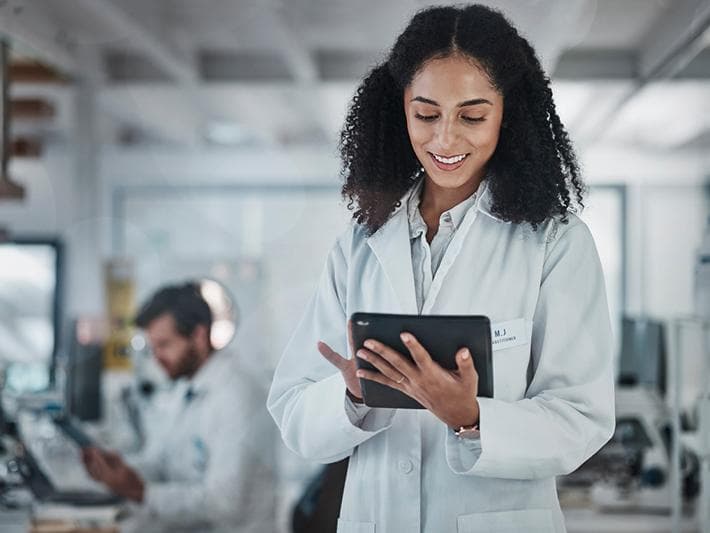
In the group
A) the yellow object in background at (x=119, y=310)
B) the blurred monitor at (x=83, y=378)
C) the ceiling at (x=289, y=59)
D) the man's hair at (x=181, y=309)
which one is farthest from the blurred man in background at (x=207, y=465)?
the yellow object in background at (x=119, y=310)

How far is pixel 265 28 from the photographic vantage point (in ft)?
16.5

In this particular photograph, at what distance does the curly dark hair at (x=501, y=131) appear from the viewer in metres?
1.31

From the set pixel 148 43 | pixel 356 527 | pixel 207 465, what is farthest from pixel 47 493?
pixel 148 43

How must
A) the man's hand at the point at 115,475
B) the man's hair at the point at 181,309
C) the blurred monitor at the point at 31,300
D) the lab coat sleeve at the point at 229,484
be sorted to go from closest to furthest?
1. the lab coat sleeve at the point at 229,484
2. the man's hand at the point at 115,475
3. the man's hair at the point at 181,309
4. the blurred monitor at the point at 31,300

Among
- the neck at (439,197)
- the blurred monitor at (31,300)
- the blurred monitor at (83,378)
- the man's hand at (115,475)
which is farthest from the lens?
the blurred monitor at (31,300)

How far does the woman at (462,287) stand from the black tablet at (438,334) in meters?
0.05

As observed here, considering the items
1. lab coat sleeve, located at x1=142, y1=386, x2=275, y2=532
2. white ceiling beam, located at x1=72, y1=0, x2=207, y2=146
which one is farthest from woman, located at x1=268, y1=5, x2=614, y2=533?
white ceiling beam, located at x1=72, y1=0, x2=207, y2=146

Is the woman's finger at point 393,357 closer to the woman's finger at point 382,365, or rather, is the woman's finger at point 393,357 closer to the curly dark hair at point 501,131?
the woman's finger at point 382,365

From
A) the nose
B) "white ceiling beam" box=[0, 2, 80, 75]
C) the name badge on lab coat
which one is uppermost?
"white ceiling beam" box=[0, 2, 80, 75]

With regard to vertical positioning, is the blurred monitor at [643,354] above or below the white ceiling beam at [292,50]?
below

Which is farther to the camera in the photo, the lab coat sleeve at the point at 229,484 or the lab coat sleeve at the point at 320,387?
the lab coat sleeve at the point at 229,484

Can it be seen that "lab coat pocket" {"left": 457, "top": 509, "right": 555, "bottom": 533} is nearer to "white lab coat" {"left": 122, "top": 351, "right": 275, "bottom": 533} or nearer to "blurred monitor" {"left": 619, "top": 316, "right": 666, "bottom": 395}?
"white lab coat" {"left": 122, "top": 351, "right": 275, "bottom": 533}

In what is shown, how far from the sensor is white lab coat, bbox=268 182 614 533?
127 cm

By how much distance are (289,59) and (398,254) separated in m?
4.22
